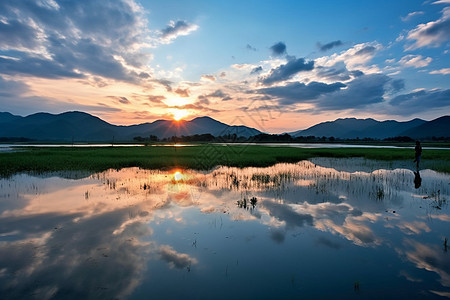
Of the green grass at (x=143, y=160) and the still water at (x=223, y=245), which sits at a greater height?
the green grass at (x=143, y=160)

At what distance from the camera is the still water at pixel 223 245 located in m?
4.94

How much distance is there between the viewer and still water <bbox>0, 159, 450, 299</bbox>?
4.94 m

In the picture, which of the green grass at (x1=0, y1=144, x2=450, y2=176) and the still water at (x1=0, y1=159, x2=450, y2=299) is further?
the green grass at (x1=0, y1=144, x2=450, y2=176)

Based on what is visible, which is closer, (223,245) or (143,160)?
(223,245)

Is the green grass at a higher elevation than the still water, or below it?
higher

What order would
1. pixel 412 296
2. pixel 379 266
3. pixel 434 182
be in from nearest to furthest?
pixel 412 296 → pixel 379 266 → pixel 434 182

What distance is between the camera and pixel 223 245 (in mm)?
7023

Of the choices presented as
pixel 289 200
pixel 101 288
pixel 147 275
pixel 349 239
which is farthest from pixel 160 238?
pixel 289 200

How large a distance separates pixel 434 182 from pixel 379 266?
52.4 ft

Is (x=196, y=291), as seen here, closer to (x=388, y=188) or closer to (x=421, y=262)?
(x=421, y=262)

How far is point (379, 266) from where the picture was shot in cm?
575

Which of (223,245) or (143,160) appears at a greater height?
(143,160)

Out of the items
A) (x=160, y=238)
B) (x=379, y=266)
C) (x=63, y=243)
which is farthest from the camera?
(x=160, y=238)

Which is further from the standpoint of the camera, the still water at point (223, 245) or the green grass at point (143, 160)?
the green grass at point (143, 160)
